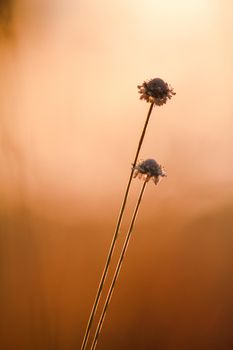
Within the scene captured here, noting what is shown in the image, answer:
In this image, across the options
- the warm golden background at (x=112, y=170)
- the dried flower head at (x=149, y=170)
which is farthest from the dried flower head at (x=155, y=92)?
the warm golden background at (x=112, y=170)

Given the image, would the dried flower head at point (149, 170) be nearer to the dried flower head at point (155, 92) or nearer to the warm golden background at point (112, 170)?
the dried flower head at point (155, 92)

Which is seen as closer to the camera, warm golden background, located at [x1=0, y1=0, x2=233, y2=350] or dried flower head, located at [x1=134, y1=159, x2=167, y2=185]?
dried flower head, located at [x1=134, y1=159, x2=167, y2=185]

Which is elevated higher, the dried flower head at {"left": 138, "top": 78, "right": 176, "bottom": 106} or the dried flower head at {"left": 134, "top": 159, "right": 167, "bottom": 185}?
the dried flower head at {"left": 138, "top": 78, "right": 176, "bottom": 106}

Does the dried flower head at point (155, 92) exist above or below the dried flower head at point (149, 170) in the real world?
above

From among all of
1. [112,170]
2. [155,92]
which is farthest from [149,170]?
[112,170]

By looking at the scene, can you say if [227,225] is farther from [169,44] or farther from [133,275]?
[169,44]

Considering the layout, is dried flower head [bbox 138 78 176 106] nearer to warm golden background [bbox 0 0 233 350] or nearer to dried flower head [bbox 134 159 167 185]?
dried flower head [bbox 134 159 167 185]

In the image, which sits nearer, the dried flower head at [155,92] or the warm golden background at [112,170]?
the dried flower head at [155,92]

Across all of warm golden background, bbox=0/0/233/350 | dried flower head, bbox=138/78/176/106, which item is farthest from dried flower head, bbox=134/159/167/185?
warm golden background, bbox=0/0/233/350

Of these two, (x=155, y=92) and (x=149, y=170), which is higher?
(x=155, y=92)

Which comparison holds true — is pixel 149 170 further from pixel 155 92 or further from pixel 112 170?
pixel 112 170
